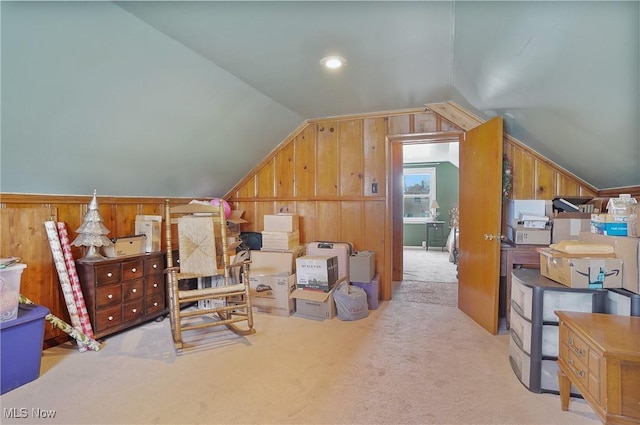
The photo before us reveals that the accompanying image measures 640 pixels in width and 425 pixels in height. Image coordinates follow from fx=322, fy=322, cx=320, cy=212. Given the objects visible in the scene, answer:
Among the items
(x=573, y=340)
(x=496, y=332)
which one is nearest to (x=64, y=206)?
(x=573, y=340)

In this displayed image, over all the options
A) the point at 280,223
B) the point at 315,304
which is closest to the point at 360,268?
the point at 315,304

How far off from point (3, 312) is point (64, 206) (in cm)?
101

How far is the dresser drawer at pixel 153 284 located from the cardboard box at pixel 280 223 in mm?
1248

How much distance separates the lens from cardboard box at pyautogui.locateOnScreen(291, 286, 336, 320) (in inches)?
127

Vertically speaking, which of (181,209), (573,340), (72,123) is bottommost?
(573,340)

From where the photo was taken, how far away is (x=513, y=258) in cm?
289

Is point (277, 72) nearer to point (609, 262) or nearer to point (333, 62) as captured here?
point (333, 62)

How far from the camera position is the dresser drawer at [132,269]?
284 centimetres

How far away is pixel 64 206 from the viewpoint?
2709 mm

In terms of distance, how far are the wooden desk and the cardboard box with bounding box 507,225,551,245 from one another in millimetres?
41

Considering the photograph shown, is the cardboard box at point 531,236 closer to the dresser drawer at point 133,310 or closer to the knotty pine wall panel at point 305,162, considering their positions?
the knotty pine wall panel at point 305,162

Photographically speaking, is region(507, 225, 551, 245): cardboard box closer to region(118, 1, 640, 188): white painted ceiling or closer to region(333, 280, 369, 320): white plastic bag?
region(118, 1, 640, 188): white painted ceiling

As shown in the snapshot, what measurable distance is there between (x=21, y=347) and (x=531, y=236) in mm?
3949

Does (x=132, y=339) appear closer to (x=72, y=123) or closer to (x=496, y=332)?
(x=72, y=123)
